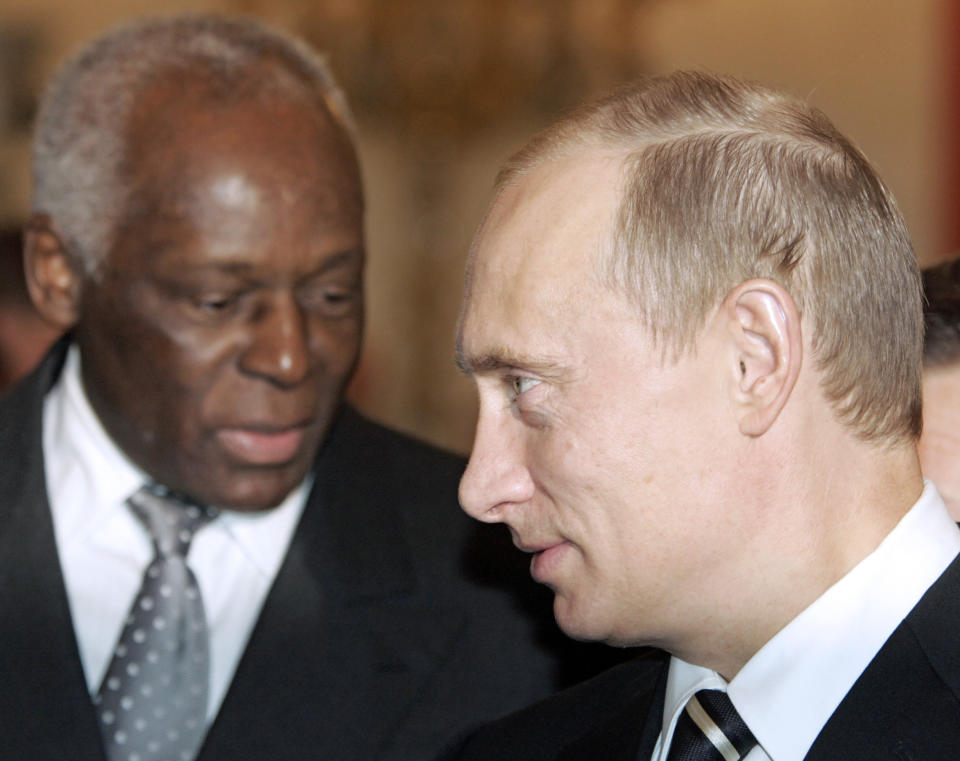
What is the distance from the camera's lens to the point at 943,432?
62.5 inches

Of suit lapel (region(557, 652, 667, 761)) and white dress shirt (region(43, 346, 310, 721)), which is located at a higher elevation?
white dress shirt (region(43, 346, 310, 721))

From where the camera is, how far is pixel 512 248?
52.4 inches

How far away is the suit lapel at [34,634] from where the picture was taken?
1840 mm

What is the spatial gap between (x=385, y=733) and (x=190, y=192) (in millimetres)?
839

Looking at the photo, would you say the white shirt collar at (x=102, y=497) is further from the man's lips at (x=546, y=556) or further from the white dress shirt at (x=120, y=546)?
the man's lips at (x=546, y=556)

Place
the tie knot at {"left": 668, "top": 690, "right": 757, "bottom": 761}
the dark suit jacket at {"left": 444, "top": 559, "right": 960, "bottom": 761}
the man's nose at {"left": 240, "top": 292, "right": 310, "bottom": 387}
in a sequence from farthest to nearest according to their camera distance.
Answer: the man's nose at {"left": 240, "top": 292, "right": 310, "bottom": 387}
the tie knot at {"left": 668, "top": 690, "right": 757, "bottom": 761}
the dark suit jacket at {"left": 444, "top": 559, "right": 960, "bottom": 761}

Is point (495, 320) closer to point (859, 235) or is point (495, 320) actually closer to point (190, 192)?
point (859, 235)

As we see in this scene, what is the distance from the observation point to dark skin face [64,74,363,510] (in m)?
1.96

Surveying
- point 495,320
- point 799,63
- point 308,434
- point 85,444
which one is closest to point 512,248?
point 495,320

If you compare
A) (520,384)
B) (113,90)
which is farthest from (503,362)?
(113,90)

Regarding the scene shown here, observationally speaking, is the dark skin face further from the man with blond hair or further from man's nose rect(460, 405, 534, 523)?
the man with blond hair

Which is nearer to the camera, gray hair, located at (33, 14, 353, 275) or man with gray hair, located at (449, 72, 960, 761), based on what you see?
man with gray hair, located at (449, 72, 960, 761)

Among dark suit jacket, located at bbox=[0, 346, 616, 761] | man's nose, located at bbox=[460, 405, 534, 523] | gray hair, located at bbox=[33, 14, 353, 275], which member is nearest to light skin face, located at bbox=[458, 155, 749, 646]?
man's nose, located at bbox=[460, 405, 534, 523]

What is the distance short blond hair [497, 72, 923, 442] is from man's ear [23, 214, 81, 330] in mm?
1082
